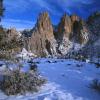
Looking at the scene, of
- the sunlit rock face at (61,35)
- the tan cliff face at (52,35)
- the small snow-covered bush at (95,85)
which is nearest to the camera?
the small snow-covered bush at (95,85)

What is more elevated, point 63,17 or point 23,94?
point 63,17

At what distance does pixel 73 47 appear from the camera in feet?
436

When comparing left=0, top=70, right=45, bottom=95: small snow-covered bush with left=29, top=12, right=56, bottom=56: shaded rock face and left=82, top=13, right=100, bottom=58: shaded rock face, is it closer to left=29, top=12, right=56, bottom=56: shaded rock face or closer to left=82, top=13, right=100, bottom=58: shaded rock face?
left=82, top=13, right=100, bottom=58: shaded rock face

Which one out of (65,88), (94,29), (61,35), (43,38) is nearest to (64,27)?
(61,35)

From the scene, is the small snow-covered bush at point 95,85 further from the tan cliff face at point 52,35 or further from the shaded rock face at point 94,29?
the tan cliff face at point 52,35

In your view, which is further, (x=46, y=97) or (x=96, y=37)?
(x=96, y=37)

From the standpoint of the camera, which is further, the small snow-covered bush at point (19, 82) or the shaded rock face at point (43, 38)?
the shaded rock face at point (43, 38)

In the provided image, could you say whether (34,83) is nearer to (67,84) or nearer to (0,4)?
(67,84)

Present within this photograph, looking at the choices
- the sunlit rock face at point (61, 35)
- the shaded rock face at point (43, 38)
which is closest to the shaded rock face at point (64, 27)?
the sunlit rock face at point (61, 35)

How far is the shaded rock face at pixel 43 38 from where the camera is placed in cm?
13712

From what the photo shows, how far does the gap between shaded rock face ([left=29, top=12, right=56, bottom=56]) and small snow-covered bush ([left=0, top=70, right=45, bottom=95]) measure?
117m

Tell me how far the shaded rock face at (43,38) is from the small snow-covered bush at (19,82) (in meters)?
117

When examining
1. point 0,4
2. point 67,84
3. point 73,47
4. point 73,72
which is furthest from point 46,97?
point 73,47

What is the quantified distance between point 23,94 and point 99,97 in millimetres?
3423
